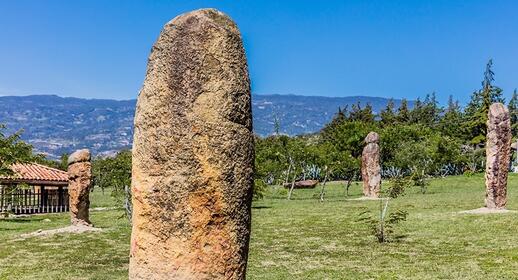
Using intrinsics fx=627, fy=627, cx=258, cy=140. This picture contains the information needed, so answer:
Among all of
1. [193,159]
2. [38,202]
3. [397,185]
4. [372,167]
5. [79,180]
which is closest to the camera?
[193,159]

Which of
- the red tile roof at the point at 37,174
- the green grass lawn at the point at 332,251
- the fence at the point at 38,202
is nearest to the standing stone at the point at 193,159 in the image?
the green grass lawn at the point at 332,251

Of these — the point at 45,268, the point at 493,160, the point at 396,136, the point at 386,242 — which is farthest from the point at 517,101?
the point at 45,268

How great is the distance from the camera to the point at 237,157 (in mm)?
6219

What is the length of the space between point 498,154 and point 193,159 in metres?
19.7

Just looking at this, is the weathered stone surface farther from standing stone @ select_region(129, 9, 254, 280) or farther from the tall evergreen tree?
the tall evergreen tree

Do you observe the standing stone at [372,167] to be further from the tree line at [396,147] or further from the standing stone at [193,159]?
the standing stone at [193,159]

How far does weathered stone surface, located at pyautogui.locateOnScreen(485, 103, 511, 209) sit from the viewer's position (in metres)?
23.2

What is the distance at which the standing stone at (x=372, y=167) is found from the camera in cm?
3816

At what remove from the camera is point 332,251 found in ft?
55.3

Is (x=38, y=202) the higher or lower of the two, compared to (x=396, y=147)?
lower

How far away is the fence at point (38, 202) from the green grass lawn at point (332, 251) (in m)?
10.9

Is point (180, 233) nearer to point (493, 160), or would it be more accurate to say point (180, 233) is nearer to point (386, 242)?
point (386, 242)

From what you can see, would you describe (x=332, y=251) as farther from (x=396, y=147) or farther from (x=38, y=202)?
(x=396, y=147)

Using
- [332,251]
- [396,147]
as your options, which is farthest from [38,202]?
Result: [396,147]
